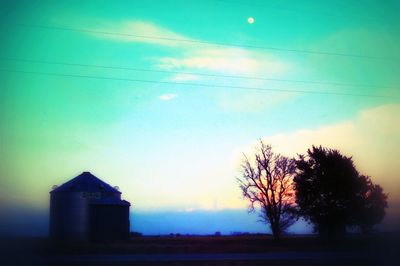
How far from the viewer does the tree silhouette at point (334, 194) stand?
4728 centimetres

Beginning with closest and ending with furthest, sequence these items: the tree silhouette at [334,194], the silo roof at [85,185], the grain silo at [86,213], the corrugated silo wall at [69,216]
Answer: the tree silhouette at [334,194], the grain silo at [86,213], the corrugated silo wall at [69,216], the silo roof at [85,185]

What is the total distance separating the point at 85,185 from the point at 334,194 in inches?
1343

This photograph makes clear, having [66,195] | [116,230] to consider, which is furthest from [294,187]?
[66,195]

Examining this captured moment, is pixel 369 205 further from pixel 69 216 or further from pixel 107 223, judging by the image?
pixel 69 216

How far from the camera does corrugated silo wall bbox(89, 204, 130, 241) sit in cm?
5044

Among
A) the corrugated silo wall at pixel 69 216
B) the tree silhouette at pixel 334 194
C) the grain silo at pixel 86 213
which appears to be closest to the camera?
the tree silhouette at pixel 334 194

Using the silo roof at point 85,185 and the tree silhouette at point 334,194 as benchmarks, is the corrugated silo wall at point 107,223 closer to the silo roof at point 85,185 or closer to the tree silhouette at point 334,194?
the silo roof at point 85,185

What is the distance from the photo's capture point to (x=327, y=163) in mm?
49312

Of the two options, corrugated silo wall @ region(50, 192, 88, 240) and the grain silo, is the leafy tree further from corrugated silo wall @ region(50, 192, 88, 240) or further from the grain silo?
corrugated silo wall @ region(50, 192, 88, 240)

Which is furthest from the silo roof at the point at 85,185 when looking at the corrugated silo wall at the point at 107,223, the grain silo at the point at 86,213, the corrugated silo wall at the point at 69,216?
the corrugated silo wall at the point at 107,223

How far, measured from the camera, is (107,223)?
50906 millimetres

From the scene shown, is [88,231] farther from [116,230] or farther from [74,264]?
[74,264]

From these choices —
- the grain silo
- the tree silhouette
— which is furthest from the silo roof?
the tree silhouette

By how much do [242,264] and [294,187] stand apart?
97.5 feet
